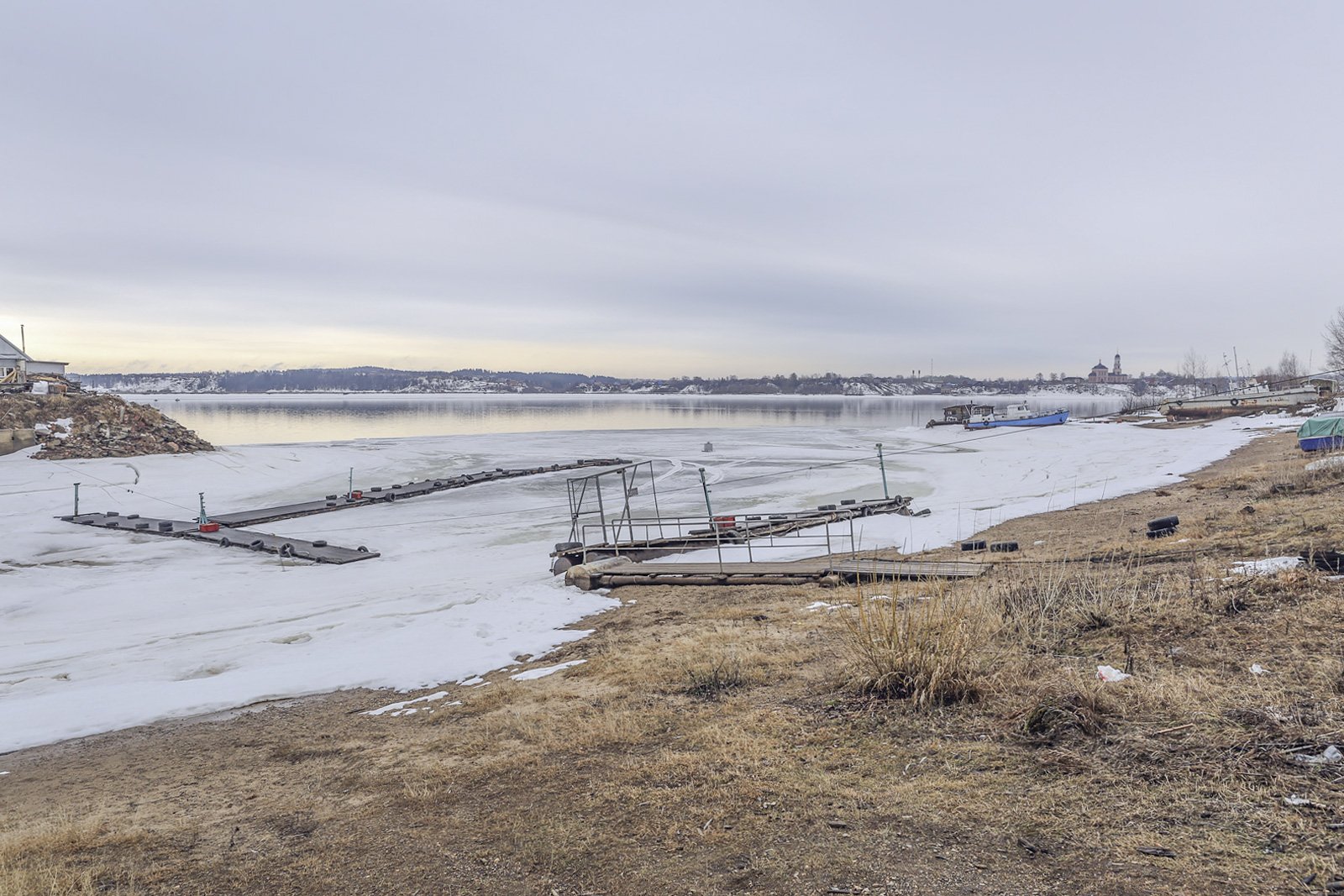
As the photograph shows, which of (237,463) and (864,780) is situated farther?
(237,463)

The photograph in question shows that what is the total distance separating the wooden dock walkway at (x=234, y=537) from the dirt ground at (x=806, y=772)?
30.5 ft

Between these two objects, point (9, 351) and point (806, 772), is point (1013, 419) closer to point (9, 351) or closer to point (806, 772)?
point (806, 772)

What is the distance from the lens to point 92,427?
31.2 meters

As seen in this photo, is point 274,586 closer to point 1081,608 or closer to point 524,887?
point 524,887

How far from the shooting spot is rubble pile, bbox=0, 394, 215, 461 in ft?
97.7

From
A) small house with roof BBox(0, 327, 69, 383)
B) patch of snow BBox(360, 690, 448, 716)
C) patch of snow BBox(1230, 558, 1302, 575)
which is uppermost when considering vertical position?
small house with roof BBox(0, 327, 69, 383)

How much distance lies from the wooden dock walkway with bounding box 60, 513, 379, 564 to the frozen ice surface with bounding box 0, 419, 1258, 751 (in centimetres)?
38

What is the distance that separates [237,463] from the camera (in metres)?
32.4

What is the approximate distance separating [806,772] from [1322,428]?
2524 cm

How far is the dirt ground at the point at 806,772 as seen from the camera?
3125mm

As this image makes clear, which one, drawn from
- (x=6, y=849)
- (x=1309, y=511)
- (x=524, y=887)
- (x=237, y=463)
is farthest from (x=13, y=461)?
(x=1309, y=511)

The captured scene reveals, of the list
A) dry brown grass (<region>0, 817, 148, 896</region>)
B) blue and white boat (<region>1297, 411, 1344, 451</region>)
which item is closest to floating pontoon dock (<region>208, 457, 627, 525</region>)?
dry brown grass (<region>0, 817, 148, 896</region>)

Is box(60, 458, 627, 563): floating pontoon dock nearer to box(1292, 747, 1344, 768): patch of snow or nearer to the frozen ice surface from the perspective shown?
the frozen ice surface

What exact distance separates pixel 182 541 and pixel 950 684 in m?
18.6
